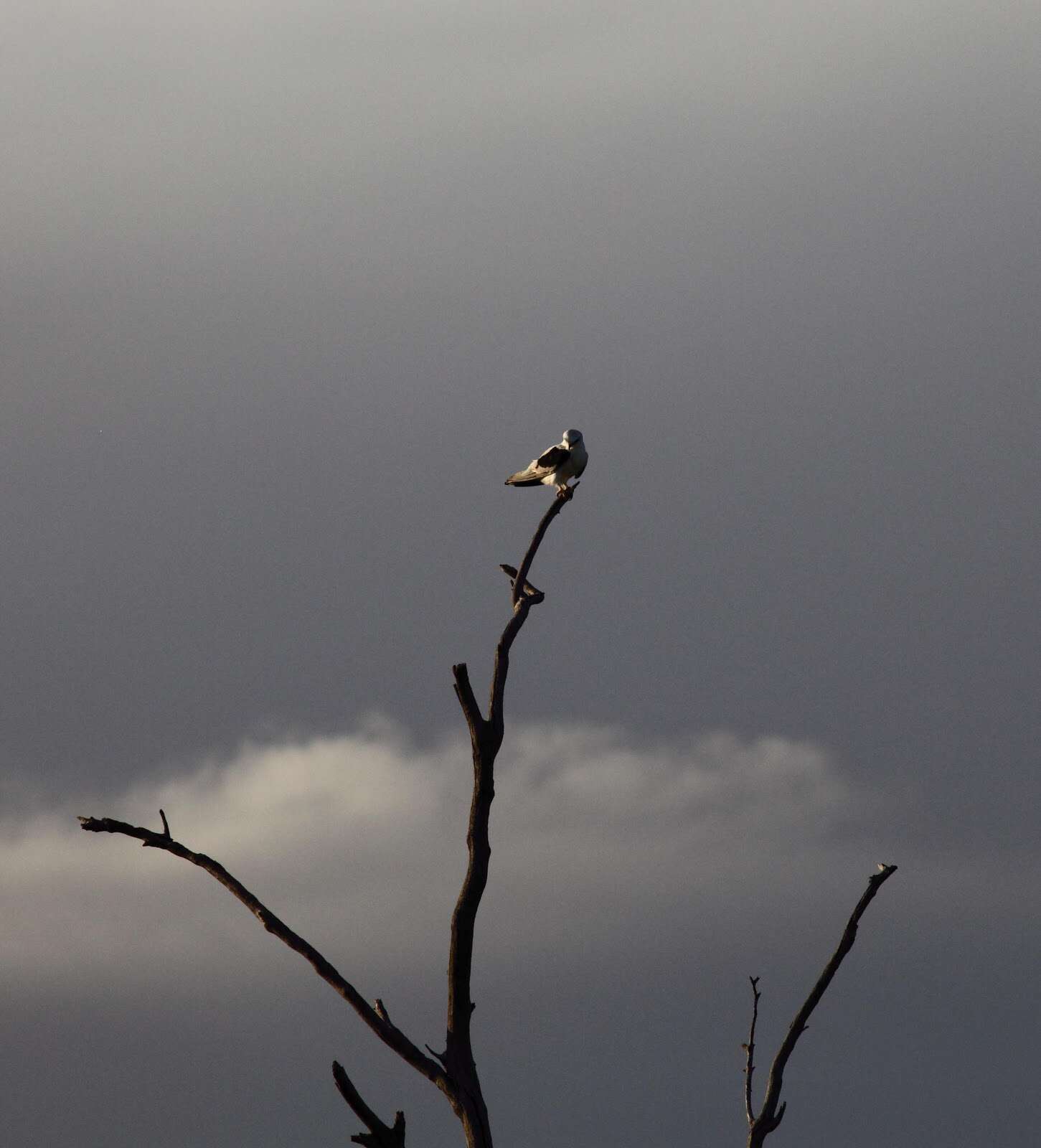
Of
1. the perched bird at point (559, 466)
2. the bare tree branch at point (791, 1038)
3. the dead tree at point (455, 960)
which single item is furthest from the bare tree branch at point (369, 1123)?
the perched bird at point (559, 466)

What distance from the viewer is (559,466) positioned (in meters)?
24.5

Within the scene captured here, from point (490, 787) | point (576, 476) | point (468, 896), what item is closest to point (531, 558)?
point (490, 787)

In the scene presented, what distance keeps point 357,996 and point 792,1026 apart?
4.18m

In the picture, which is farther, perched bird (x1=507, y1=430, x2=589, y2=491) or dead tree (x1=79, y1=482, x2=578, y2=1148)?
perched bird (x1=507, y1=430, x2=589, y2=491)

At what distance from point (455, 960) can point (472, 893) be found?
2.05 feet

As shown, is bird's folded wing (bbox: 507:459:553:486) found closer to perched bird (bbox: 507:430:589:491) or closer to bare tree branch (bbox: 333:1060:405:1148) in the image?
perched bird (bbox: 507:430:589:491)

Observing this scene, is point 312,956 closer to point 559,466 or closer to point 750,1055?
point 750,1055

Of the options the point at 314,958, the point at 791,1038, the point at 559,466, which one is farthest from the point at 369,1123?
the point at 559,466

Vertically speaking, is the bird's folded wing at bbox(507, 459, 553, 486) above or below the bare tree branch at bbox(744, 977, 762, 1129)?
above

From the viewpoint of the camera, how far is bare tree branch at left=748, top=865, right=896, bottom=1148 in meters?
14.2

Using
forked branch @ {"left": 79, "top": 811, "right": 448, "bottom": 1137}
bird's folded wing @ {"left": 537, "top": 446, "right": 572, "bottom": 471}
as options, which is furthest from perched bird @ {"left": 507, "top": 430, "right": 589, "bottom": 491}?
forked branch @ {"left": 79, "top": 811, "right": 448, "bottom": 1137}

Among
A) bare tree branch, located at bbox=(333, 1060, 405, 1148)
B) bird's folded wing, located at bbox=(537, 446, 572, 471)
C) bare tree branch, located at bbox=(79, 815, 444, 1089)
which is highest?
bird's folded wing, located at bbox=(537, 446, 572, 471)

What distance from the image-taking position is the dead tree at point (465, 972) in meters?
13.1

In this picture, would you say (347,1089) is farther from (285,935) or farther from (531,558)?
(531,558)
